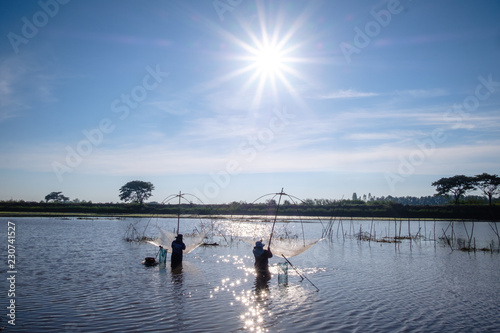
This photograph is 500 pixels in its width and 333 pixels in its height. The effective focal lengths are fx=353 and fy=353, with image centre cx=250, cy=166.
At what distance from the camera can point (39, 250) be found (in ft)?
62.2

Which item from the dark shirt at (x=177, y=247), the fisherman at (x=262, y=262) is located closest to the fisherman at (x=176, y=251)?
the dark shirt at (x=177, y=247)

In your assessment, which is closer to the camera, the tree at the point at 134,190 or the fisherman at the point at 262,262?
the fisherman at the point at 262,262

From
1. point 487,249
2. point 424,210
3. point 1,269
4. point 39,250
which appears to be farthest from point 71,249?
point 424,210

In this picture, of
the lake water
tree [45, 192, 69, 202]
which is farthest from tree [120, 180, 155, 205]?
the lake water

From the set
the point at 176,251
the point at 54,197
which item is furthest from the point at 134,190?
the point at 176,251

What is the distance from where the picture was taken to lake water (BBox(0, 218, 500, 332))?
26.7 feet

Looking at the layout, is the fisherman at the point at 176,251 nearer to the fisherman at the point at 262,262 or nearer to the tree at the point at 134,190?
the fisherman at the point at 262,262

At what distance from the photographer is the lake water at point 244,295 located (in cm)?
815

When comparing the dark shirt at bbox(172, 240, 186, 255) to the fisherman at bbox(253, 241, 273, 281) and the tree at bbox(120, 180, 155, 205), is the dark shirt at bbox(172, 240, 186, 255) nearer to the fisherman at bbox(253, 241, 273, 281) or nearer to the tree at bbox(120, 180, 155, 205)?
the fisherman at bbox(253, 241, 273, 281)

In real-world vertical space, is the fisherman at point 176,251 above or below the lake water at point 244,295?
above

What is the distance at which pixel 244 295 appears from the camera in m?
10.8

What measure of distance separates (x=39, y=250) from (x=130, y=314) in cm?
1343

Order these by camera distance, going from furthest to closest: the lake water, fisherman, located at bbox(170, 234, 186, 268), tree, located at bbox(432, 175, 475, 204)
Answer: tree, located at bbox(432, 175, 475, 204) < fisherman, located at bbox(170, 234, 186, 268) < the lake water

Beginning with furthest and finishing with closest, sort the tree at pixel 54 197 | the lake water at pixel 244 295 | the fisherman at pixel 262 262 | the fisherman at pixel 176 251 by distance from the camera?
the tree at pixel 54 197 → the fisherman at pixel 176 251 → the fisherman at pixel 262 262 → the lake water at pixel 244 295
